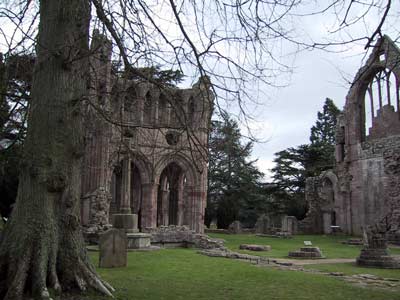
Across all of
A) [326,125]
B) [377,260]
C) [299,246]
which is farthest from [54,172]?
[326,125]

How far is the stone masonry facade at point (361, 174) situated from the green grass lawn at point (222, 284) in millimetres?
17012

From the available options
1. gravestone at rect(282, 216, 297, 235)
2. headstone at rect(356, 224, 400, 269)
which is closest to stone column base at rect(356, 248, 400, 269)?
headstone at rect(356, 224, 400, 269)

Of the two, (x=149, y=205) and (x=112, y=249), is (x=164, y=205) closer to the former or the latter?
(x=149, y=205)

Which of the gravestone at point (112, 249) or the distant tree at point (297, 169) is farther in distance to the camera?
the distant tree at point (297, 169)

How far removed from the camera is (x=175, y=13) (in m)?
5.62

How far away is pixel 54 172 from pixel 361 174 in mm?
26006

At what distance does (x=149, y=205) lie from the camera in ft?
90.4

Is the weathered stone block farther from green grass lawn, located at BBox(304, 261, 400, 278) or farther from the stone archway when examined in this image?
the stone archway

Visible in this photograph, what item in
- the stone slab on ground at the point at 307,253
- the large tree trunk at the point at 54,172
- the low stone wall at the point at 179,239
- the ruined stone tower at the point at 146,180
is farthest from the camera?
the low stone wall at the point at 179,239

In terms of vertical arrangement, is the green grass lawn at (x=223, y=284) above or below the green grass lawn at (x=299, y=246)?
above

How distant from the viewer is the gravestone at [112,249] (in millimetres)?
10133

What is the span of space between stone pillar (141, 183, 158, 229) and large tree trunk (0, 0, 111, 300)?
21.5m

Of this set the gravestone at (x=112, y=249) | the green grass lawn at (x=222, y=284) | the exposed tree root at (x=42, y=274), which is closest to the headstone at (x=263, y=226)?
the green grass lawn at (x=222, y=284)

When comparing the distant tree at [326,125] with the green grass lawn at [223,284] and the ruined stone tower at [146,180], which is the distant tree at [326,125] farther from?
the green grass lawn at [223,284]
